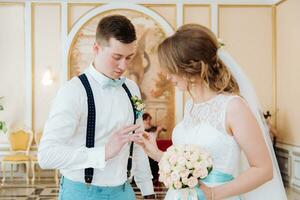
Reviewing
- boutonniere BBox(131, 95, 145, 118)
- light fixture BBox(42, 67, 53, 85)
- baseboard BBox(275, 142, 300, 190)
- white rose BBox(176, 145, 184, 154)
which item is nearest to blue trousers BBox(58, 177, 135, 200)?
boutonniere BBox(131, 95, 145, 118)

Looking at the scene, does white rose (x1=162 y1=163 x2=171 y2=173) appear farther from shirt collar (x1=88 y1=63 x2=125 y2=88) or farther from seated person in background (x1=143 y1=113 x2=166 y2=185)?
seated person in background (x1=143 y1=113 x2=166 y2=185)

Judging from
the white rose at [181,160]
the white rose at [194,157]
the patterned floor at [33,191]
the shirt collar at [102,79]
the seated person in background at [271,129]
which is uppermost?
the shirt collar at [102,79]

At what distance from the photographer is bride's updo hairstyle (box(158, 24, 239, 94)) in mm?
2602

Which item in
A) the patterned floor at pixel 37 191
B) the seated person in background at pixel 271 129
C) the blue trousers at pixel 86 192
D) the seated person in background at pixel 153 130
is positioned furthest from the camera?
the seated person in background at pixel 271 129

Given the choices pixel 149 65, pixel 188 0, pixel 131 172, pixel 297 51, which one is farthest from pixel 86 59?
pixel 131 172

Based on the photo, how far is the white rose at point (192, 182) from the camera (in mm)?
2406

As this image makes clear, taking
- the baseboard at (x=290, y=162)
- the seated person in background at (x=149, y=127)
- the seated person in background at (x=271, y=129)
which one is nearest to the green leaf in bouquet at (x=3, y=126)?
the seated person in background at (x=149, y=127)

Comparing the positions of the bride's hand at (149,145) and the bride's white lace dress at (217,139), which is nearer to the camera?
the bride's white lace dress at (217,139)

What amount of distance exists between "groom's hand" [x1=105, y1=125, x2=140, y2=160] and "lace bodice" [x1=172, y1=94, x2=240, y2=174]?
381mm

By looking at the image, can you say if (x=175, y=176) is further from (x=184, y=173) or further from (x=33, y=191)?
(x=33, y=191)

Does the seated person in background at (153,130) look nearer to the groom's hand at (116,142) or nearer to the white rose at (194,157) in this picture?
the groom's hand at (116,142)

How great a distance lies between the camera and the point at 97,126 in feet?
9.25

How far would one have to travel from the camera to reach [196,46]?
102 inches

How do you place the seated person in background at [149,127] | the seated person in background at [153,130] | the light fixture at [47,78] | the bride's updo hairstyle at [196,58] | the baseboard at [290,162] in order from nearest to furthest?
the bride's updo hairstyle at [196,58] < the baseboard at [290,162] < the seated person in background at [153,130] < the seated person in background at [149,127] < the light fixture at [47,78]
